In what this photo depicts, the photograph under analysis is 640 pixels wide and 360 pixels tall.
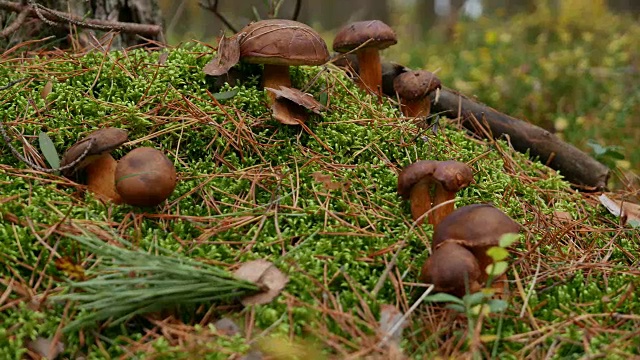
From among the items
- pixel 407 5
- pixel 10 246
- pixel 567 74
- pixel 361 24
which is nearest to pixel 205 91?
pixel 361 24

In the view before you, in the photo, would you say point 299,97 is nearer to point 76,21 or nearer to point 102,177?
point 102,177

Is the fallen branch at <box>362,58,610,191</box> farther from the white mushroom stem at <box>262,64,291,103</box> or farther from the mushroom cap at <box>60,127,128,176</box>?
the mushroom cap at <box>60,127,128,176</box>

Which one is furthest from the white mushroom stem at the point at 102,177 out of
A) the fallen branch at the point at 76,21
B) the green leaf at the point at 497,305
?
the green leaf at the point at 497,305

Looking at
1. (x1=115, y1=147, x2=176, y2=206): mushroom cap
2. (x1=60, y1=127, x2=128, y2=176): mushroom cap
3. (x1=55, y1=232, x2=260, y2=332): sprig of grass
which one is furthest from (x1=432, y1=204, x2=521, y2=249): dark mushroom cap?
(x1=60, y1=127, x2=128, y2=176): mushroom cap

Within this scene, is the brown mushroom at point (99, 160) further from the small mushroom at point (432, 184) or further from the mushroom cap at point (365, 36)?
the mushroom cap at point (365, 36)

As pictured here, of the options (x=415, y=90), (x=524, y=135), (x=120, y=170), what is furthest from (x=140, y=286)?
(x=524, y=135)

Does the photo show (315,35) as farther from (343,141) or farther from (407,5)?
(407,5)
